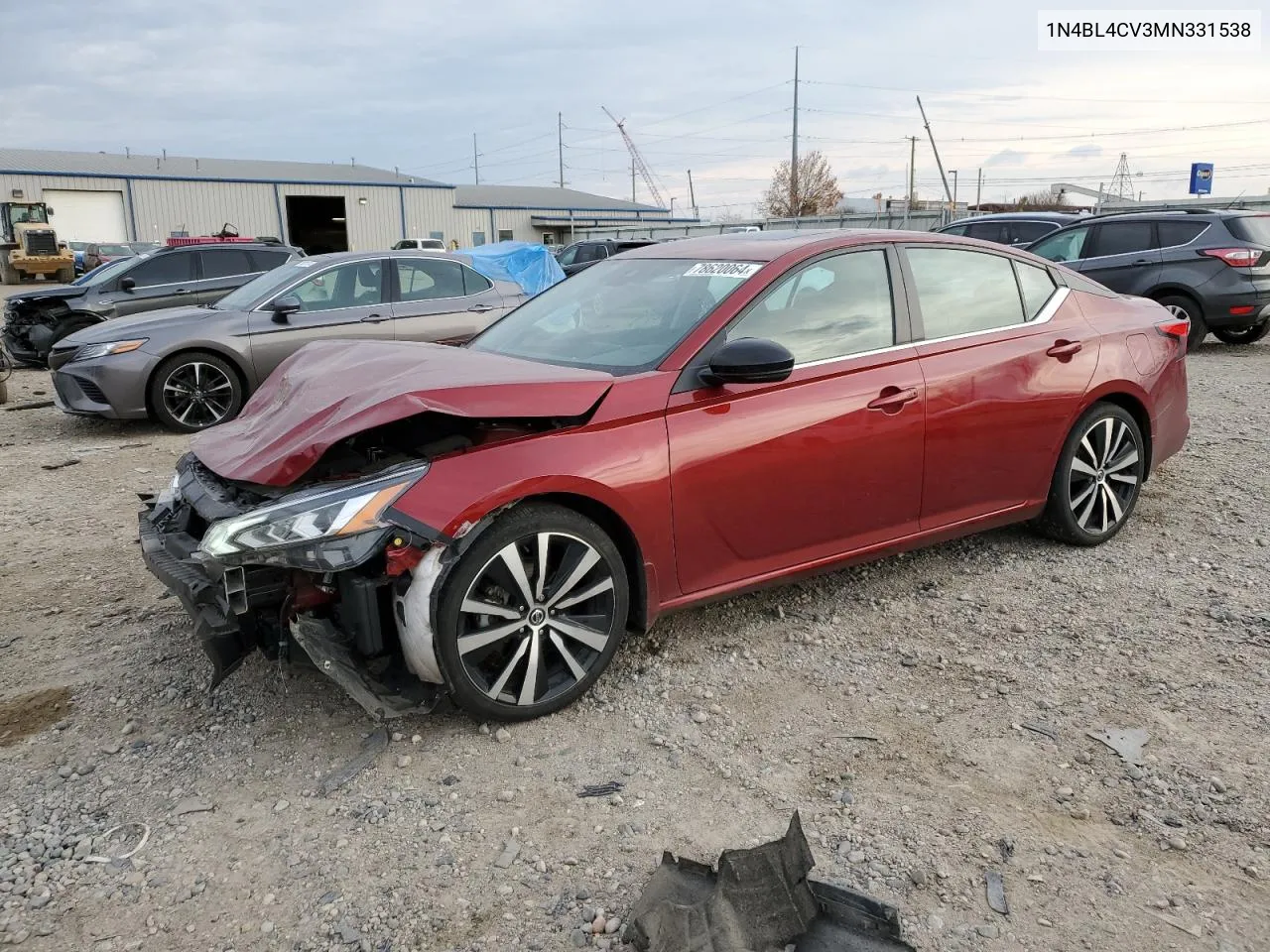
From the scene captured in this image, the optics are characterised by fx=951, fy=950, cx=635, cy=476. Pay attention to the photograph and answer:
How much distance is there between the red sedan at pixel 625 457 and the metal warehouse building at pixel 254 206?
41.3m

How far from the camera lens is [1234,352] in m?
11.9

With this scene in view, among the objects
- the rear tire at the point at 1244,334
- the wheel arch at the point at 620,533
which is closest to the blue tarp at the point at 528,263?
the rear tire at the point at 1244,334

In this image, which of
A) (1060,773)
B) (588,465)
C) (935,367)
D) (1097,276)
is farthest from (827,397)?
(1097,276)

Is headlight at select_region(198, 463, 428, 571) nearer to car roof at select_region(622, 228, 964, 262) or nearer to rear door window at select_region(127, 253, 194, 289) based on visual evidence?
car roof at select_region(622, 228, 964, 262)

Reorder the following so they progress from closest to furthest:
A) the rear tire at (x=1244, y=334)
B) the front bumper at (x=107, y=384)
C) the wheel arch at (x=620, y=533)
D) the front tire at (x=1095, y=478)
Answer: the wheel arch at (x=620, y=533)
the front tire at (x=1095, y=478)
the front bumper at (x=107, y=384)
the rear tire at (x=1244, y=334)

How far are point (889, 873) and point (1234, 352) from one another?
11.9m

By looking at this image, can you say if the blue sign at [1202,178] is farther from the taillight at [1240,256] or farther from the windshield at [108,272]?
the windshield at [108,272]

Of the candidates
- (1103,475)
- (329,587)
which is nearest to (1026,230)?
(1103,475)

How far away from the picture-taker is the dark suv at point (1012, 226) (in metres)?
14.9

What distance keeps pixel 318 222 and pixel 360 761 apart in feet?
159

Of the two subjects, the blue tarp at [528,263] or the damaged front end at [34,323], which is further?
the blue tarp at [528,263]

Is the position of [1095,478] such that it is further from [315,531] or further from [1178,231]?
[1178,231]

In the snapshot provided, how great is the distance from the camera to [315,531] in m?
2.95

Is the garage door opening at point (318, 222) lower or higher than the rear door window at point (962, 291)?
higher
